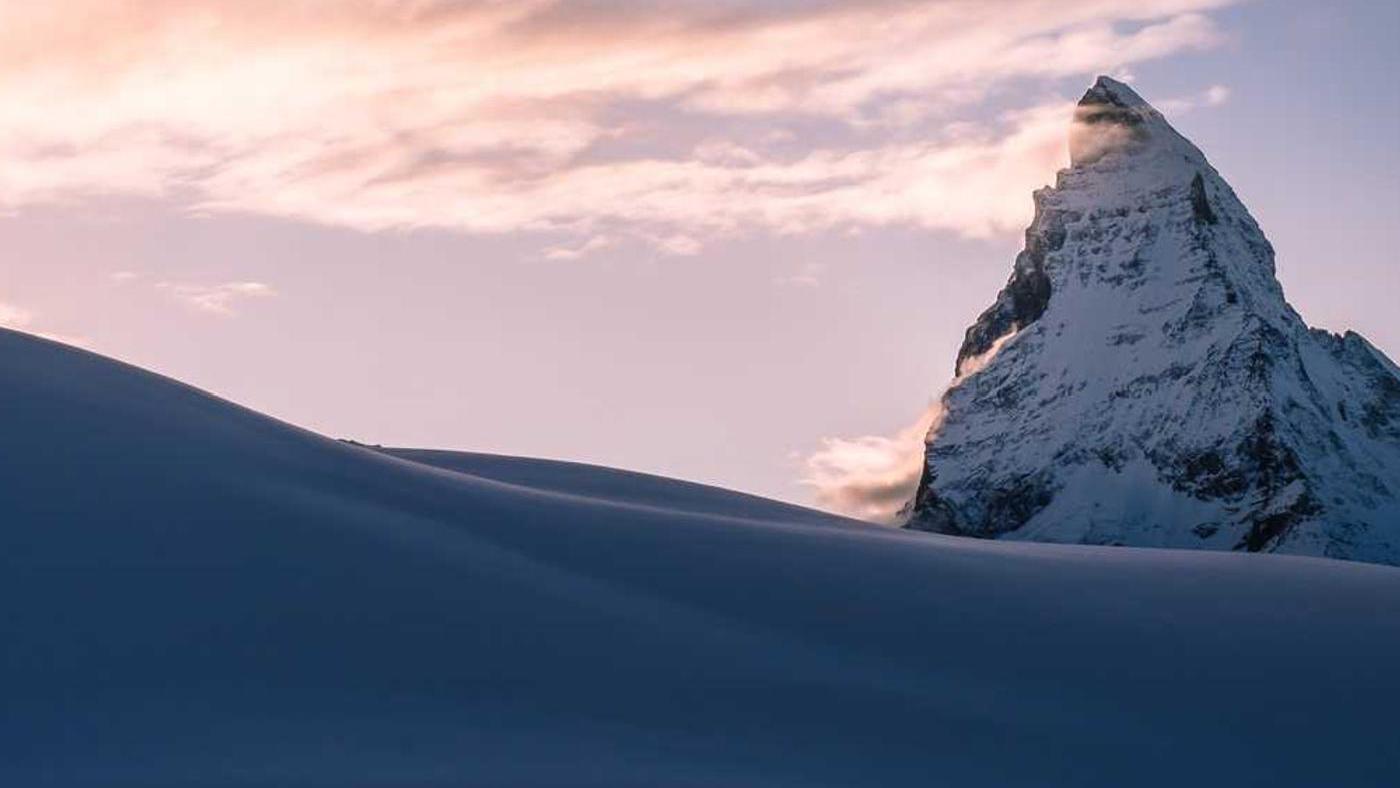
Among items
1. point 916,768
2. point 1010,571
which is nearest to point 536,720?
point 916,768

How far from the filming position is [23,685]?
19.3 m

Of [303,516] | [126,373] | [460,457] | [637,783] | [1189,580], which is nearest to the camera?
[637,783]

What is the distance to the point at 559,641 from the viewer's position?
22.4m

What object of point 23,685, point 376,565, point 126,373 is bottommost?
point 23,685

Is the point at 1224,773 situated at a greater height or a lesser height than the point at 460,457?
lesser

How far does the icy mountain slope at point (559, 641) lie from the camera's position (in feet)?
63.0

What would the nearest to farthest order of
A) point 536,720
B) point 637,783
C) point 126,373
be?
1. point 637,783
2. point 536,720
3. point 126,373

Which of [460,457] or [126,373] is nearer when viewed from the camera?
[126,373]

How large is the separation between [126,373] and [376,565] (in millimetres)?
8341

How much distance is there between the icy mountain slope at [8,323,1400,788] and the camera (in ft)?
63.0

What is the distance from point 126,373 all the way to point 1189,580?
47.5 ft

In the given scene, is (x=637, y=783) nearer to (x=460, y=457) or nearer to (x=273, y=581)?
(x=273, y=581)

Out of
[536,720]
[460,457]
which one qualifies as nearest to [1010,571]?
[536,720]

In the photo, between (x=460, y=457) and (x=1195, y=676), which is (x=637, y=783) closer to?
(x=1195, y=676)
